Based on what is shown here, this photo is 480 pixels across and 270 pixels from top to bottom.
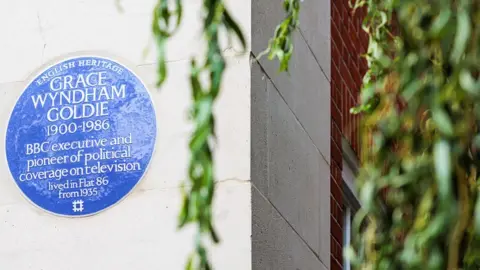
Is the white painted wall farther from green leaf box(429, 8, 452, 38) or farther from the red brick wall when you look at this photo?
green leaf box(429, 8, 452, 38)

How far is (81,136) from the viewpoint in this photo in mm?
5488

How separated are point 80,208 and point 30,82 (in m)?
0.66

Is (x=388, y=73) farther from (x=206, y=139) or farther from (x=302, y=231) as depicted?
(x=302, y=231)

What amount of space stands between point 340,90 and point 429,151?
196 inches

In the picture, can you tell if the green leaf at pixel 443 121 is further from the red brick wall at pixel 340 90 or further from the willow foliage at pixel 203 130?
the red brick wall at pixel 340 90

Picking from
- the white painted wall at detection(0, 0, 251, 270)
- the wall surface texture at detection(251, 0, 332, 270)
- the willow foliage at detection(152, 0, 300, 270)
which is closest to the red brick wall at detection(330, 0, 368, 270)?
the wall surface texture at detection(251, 0, 332, 270)

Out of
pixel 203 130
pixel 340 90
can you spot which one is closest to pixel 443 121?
pixel 203 130

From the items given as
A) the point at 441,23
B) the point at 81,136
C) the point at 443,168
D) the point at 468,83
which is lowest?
the point at 81,136

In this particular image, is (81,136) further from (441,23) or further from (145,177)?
(441,23)

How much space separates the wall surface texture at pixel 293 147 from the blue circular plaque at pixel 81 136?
50cm

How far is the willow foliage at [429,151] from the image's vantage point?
223cm

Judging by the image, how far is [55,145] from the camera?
18.2 ft

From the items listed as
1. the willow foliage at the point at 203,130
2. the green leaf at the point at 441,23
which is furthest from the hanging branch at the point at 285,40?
the green leaf at the point at 441,23

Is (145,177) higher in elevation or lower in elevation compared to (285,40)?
lower
